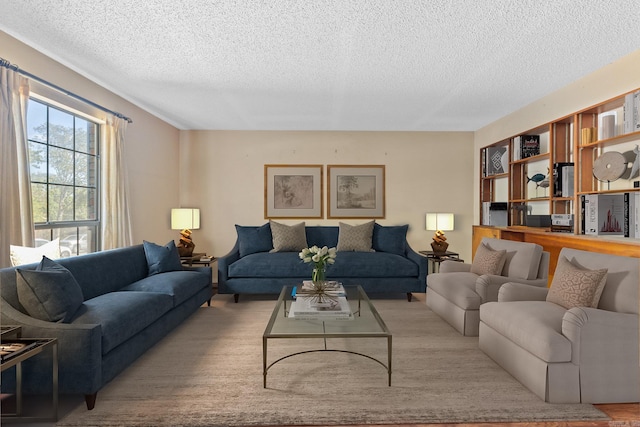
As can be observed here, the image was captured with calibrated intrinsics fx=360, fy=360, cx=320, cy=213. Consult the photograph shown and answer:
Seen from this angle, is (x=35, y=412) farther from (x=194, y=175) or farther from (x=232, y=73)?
(x=194, y=175)

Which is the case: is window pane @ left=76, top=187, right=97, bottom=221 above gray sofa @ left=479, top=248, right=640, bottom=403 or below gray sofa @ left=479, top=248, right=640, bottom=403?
above

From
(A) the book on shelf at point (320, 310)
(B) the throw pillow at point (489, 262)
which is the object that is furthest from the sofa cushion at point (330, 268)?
→ (A) the book on shelf at point (320, 310)

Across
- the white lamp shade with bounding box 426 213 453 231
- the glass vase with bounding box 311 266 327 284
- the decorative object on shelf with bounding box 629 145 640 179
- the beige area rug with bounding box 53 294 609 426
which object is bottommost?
the beige area rug with bounding box 53 294 609 426

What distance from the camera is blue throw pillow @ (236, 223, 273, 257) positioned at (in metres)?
5.54

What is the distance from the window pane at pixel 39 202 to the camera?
346 centimetres

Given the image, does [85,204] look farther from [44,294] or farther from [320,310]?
[320,310]

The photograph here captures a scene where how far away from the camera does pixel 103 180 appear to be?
4.29 metres

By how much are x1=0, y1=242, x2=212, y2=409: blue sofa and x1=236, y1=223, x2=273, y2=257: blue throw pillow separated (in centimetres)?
148

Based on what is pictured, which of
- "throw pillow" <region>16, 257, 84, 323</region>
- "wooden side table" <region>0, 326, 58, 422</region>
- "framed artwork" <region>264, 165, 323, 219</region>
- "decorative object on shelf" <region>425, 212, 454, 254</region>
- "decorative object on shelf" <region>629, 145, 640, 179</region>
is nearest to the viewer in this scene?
"wooden side table" <region>0, 326, 58, 422</region>

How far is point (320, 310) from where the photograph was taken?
2.89 meters

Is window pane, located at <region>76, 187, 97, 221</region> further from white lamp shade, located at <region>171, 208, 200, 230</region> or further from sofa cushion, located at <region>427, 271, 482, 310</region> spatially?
sofa cushion, located at <region>427, 271, 482, 310</region>

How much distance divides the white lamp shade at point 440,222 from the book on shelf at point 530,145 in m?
1.56

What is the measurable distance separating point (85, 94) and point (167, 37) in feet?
5.68

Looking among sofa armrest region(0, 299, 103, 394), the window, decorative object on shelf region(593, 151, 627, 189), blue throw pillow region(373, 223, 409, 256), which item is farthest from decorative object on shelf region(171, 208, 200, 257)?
decorative object on shelf region(593, 151, 627, 189)
